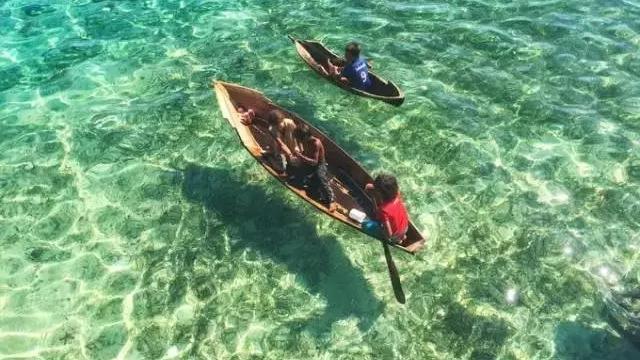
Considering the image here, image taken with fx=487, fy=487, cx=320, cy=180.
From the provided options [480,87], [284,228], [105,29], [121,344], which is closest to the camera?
[121,344]

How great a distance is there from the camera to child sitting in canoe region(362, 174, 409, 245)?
9.77 metres

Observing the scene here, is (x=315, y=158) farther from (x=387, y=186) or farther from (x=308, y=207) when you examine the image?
(x=387, y=186)

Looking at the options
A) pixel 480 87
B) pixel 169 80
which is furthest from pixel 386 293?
pixel 169 80

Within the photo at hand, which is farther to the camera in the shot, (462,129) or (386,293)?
(462,129)

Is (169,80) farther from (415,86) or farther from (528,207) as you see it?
(528,207)

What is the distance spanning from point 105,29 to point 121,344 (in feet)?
47.5

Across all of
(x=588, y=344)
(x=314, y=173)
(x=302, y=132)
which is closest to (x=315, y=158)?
(x=314, y=173)

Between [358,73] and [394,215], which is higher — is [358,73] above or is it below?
above

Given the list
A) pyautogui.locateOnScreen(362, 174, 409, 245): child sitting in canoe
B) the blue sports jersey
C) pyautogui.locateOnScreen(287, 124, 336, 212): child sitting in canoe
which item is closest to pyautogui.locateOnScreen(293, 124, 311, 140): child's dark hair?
pyautogui.locateOnScreen(287, 124, 336, 212): child sitting in canoe

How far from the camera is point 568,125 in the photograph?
14805 mm

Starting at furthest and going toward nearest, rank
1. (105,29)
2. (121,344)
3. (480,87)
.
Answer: (105,29) < (480,87) < (121,344)

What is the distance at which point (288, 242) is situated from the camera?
38.6 ft

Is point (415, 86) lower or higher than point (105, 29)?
higher

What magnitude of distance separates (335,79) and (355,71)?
0.82 m
